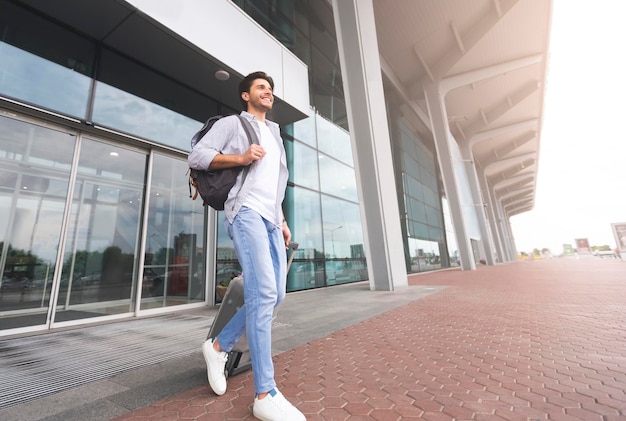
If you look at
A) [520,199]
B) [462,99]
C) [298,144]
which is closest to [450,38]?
[462,99]

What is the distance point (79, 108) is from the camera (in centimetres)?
407

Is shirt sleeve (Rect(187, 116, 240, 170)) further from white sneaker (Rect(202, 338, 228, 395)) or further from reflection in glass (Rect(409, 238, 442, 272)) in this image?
reflection in glass (Rect(409, 238, 442, 272))

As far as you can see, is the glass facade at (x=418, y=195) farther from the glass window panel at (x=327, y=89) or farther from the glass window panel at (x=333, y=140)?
the glass window panel at (x=327, y=89)

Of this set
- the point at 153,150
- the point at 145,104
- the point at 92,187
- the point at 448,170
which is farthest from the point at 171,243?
the point at 448,170

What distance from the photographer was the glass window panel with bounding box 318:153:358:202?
9172 mm

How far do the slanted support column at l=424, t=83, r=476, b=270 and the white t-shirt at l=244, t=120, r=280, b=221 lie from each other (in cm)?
1581

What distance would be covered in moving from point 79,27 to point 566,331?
7157 mm

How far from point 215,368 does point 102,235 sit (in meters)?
4.02

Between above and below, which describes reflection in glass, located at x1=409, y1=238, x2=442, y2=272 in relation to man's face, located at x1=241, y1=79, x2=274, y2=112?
below

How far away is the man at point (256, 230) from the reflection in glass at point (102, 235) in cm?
372

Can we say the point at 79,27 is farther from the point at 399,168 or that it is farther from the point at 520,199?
the point at 520,199

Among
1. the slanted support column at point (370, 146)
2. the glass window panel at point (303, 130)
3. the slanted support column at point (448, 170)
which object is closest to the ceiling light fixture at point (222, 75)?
the glass window panel at point (303, 130)

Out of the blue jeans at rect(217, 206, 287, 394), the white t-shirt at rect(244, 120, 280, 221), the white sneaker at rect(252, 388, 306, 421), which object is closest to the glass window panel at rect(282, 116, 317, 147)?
the white t-shirt at rect(244, 120, 280, 221)

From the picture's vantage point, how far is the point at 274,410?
4.17ft
